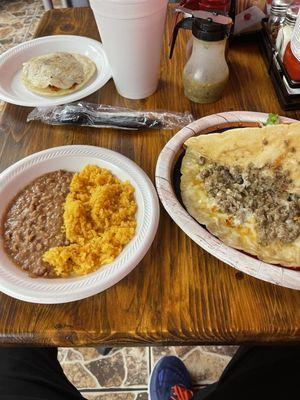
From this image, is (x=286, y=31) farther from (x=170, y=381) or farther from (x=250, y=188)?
(x=170, y=381)

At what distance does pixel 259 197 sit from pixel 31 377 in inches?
30.2

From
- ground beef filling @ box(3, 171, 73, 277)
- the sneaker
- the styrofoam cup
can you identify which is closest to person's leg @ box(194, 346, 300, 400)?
the sneaker

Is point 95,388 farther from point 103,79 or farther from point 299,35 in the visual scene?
point 299,35

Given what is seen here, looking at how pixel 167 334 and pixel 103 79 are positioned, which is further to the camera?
pixel 103 79

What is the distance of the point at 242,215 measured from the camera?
0.72 metres

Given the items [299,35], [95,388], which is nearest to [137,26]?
[299,35]

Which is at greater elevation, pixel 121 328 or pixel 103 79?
pixel 103 79

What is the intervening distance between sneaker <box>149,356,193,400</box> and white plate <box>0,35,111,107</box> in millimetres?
991

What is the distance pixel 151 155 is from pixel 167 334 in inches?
18.2

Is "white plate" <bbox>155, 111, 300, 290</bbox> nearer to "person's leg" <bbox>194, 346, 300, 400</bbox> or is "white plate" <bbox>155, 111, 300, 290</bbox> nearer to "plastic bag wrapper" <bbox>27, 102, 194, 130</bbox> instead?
"plastic bag wrapper" <bbox>27, 102, 194, 130</bbox>

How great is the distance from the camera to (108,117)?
97 cm

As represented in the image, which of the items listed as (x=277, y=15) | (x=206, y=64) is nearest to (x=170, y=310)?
(x=206, y=64)

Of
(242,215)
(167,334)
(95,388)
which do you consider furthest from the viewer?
(95,388)

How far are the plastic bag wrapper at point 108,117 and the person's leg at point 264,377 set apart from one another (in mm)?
676
